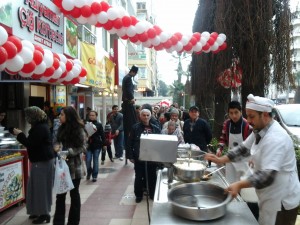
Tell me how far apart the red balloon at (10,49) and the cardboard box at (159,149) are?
8.44ft

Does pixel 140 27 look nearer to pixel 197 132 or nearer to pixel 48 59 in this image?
pixel 48 59

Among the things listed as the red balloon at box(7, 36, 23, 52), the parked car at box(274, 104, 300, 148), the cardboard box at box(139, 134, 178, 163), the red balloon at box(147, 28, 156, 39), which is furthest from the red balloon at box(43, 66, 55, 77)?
the parked car at box(274, 104, 300, 148)

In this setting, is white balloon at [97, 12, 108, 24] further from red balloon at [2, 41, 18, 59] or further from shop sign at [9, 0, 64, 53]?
red balloon at [2, 41, 18, 59]

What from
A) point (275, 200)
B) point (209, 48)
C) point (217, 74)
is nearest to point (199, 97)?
point (217, 74)

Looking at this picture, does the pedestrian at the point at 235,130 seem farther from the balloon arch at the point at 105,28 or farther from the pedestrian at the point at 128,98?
the pedestrian at the point at 128,98

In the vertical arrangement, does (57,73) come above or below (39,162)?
above

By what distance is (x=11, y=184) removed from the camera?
18.8 feet

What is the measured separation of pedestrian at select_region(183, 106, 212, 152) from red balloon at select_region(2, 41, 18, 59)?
3589 mm

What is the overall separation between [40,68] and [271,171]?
4423 millimetres

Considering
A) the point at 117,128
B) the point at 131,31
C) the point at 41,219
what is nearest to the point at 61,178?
the point at 41,219

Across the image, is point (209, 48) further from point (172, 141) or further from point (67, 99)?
point (67, 99)

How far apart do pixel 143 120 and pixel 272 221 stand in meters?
3.68

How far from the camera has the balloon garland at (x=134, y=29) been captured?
6809 mm

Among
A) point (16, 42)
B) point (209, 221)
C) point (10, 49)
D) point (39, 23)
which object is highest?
point (39, 23)
